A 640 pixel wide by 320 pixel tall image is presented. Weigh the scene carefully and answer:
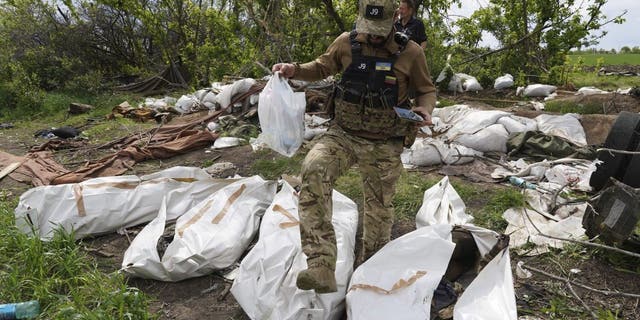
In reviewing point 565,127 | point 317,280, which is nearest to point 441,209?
point 317,280

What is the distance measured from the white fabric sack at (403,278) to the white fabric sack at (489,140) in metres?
2.58

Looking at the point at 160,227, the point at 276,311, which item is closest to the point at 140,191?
the point at 160,227

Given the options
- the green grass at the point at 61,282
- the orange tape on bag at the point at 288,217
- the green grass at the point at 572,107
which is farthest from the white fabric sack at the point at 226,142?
the green grass at the point at 572,107

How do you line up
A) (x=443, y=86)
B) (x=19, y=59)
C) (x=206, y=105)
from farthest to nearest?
(x=19, y=59), (x=443, y=86), (x=206, y=105)

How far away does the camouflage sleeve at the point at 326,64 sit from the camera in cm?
228

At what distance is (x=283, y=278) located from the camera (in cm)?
199

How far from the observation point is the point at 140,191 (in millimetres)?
3041

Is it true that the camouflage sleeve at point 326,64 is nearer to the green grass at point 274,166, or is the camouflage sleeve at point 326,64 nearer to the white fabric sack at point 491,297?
the white fabric sack at point 491,297

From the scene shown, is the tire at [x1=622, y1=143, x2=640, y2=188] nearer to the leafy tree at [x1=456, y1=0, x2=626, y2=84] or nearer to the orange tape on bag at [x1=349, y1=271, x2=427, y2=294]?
the orange tape on bag at [x1=349, y1=271, x2=427, y2=294]

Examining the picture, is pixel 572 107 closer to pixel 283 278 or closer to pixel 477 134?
pixel 477 134

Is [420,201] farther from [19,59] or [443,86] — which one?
[19,59]

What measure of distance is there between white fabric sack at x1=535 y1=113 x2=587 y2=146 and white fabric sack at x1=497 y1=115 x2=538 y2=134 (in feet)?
0.30

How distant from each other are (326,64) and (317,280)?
118 cm

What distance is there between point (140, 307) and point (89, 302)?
0.99 feet
